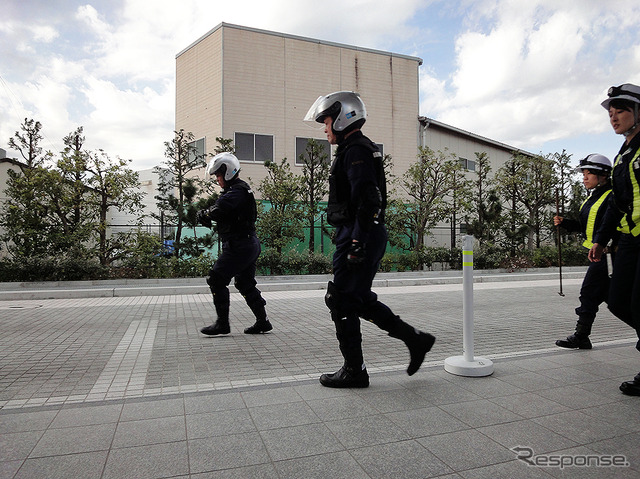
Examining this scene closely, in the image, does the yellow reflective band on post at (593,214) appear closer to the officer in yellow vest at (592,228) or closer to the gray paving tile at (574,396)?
the officer in yellow vest at (592,228)

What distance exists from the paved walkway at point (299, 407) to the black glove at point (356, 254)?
0.96m

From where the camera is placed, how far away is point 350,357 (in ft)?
11.9

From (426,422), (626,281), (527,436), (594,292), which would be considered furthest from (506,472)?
(594,292)

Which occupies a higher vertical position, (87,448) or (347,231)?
(347,231)

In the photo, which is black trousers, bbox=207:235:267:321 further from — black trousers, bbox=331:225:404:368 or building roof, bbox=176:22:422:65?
building roof, bbox=176:22:422:65

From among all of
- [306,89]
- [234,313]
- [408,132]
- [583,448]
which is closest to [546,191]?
[408,132]

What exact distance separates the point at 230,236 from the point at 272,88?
48.3 feet

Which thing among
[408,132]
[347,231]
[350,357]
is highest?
[408,132]

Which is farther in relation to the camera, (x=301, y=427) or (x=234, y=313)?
(x=234, y=313)

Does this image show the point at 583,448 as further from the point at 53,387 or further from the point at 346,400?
the point at 53,387

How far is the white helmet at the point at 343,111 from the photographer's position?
148 inches

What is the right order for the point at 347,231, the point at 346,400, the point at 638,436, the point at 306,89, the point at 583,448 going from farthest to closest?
1. the point at 306,89
2. the point at 347,231
3. the point at 346,400
4. the point at 638,436
5. the point at 583,448

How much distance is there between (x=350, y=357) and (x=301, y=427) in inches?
34.6

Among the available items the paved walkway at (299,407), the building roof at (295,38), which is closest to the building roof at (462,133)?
the building roof at (295,38)
